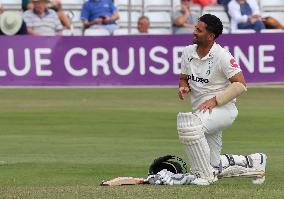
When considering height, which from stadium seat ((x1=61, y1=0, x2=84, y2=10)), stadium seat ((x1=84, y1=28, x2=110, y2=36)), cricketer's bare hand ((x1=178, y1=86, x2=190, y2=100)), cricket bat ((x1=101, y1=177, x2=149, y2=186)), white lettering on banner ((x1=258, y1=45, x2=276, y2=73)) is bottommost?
white lettering on banner ((x1=258, y1=45, x2=276, y2=73))

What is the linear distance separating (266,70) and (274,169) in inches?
490

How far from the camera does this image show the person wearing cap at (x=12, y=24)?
79.3ft

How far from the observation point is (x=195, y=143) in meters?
9.91

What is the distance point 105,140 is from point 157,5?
Answer: 11.6 m

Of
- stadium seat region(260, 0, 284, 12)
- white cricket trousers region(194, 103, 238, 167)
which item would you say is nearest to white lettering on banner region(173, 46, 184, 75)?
stadium seat region(260, 0, 284, 12)

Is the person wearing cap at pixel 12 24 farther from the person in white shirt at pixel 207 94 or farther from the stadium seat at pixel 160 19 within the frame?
the person in white shirt at pixel 207 94

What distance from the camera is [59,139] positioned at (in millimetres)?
15617

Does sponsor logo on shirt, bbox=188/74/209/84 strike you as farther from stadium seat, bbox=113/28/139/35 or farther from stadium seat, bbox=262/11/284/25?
stadium seat, bbox=262/11/284/25

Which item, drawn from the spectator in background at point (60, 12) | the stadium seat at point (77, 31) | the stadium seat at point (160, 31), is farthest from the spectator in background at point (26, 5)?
the stadium seat at point (160, 31)

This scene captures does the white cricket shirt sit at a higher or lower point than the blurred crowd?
higher

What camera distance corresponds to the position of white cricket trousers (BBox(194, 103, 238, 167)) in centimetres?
1003

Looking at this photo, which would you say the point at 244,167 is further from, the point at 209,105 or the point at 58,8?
the point at 58,8

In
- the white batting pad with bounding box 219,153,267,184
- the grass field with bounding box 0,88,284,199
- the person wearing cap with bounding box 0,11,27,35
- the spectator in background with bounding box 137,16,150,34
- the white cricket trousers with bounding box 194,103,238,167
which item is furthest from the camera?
the spectator in background with bounding box 137,16,150,34

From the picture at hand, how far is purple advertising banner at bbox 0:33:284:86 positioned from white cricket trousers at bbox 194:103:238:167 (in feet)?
43.9
